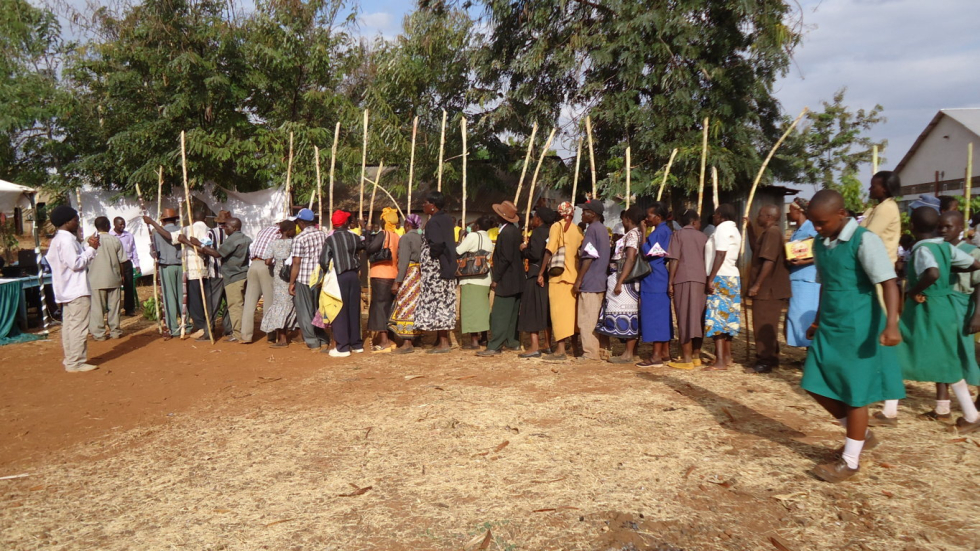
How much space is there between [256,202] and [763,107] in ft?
38.5

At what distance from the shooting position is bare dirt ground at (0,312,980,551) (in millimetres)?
3496

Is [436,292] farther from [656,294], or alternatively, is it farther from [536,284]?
[656,294]

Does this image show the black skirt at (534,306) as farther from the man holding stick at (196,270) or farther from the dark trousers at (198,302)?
the dark trousers at (198,302)

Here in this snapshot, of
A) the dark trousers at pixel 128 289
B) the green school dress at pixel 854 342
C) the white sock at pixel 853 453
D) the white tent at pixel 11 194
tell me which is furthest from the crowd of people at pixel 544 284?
the white tent at pixel 11 194

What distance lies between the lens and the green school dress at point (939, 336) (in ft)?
15.9

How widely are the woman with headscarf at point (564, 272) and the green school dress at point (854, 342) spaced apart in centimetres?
374

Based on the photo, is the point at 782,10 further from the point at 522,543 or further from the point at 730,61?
the point at 522,543

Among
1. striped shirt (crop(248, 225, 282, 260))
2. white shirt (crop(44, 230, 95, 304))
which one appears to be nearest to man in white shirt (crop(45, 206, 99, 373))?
white shirt (crop(44, 230, 95, 304))

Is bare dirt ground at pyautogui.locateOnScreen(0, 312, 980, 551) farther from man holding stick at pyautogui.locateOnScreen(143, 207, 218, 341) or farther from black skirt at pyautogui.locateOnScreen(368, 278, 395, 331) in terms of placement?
man holding stick at pyautogui.locateOnScreen(143, 207, 218, 341)

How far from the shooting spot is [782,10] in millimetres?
13188

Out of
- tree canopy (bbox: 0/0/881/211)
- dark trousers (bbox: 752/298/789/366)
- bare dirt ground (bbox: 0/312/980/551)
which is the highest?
tree canopy (bbox: 0/0/881/211)

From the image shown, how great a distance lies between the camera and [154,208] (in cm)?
1650

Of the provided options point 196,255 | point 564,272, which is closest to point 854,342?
point 564,272

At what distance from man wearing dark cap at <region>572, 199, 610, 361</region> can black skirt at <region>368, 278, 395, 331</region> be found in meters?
2.30
